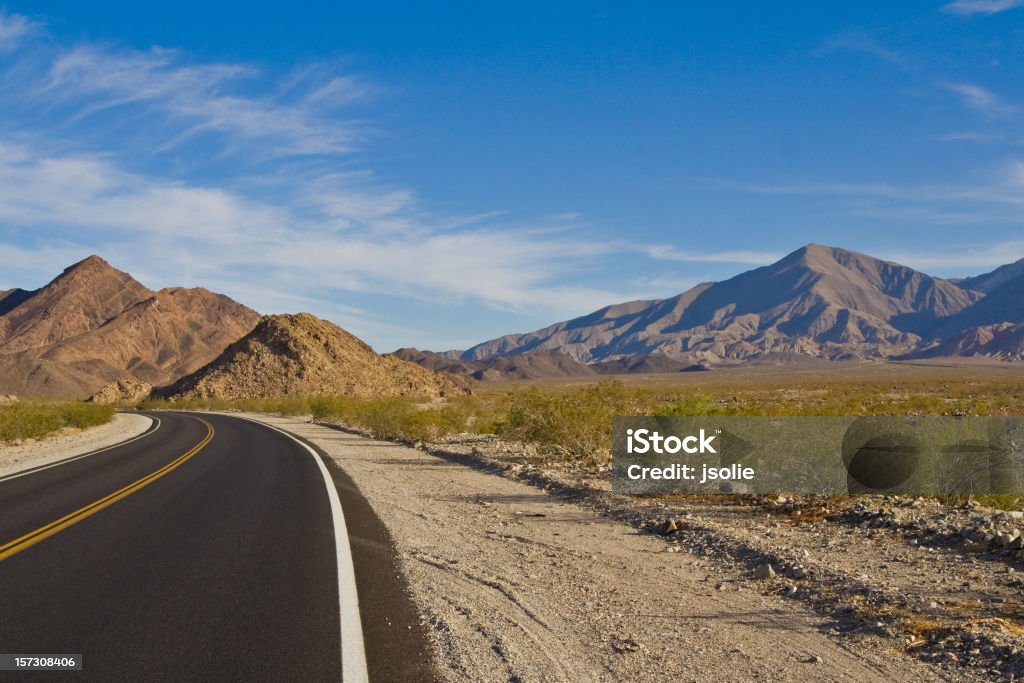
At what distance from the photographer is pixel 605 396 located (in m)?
21.8

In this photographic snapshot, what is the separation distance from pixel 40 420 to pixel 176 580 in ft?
116

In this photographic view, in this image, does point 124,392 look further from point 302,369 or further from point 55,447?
point 55,447

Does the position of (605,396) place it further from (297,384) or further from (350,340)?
(350,340)

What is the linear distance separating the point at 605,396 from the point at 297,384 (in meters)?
76.8

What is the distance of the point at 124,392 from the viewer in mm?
111938

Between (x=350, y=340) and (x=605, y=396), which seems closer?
(x=605, y=396)

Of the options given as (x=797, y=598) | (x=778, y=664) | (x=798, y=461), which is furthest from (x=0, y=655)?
(x=798, y=461)

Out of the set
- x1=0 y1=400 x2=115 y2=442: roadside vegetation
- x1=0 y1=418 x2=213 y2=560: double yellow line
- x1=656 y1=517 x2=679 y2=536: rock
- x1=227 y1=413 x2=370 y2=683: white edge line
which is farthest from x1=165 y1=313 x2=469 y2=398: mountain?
x1=227 y1=413 x2=370 y2=683: white edge line

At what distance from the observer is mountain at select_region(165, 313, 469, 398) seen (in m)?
95.1

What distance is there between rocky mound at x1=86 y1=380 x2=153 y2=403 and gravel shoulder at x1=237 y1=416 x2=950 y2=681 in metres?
108

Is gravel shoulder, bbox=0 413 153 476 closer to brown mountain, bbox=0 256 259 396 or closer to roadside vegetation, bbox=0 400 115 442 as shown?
roadside vegetation, bbox=0 400 115 442

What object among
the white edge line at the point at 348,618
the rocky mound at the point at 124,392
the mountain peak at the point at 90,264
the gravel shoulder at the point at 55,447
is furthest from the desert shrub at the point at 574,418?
the mountain peak at the point at 90,264

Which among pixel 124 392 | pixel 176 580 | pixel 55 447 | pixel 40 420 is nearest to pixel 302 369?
pixel 124 392

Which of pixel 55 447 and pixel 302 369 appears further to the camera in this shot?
pixel 302 369
